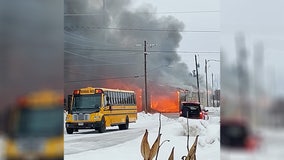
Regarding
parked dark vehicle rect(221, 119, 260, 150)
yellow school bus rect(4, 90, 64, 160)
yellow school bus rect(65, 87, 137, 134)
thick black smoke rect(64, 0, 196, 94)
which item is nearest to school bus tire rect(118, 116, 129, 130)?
yellow school bus rect(65, 87, 137, 134)

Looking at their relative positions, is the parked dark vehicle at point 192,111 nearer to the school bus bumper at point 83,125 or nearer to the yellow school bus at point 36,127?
the school bus bumper at point 83,125

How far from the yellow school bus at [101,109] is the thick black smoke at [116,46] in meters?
0.07

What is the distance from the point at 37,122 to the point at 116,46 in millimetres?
933

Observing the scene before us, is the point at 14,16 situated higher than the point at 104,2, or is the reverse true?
the point at 104,2

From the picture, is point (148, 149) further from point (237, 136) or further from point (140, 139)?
point (237, 136)

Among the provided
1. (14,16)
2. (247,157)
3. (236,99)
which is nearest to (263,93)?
(236,99)

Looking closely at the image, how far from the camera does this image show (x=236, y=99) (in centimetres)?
149

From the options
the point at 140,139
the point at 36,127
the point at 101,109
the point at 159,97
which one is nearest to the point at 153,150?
the point at 140,139

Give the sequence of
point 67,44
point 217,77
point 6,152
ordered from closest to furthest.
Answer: point 6,152 → point 217,77 → point 67,44

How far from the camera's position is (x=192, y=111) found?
94.2 inches

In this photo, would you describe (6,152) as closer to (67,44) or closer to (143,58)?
(67,44)

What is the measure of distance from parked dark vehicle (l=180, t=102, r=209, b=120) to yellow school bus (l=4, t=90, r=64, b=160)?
32.5 inches

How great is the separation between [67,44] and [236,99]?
1155 mm

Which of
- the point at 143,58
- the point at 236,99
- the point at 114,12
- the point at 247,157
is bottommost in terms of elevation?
the point at 247,157
